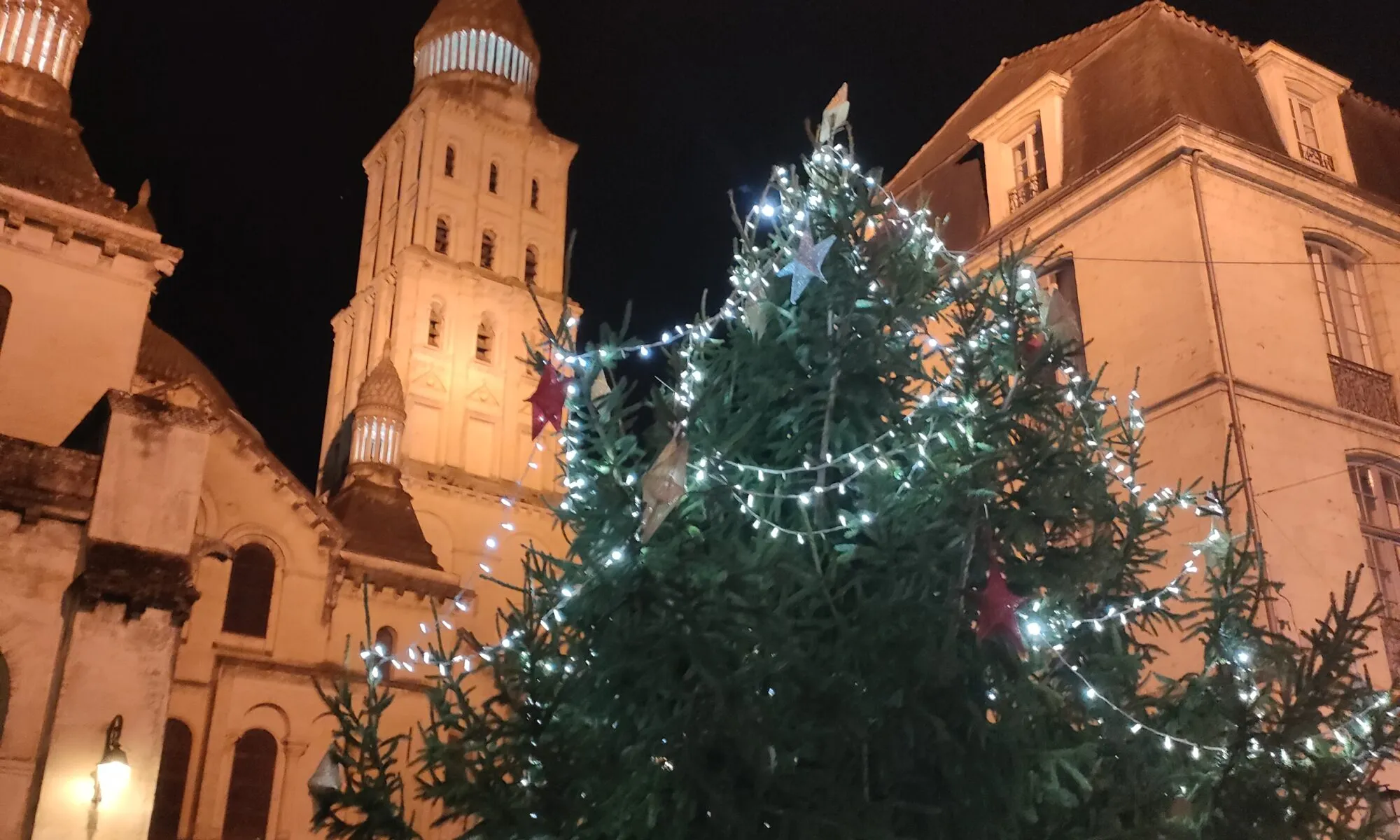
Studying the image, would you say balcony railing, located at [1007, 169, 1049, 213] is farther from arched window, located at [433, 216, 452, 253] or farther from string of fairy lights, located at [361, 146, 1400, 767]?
arched window, located at [433, 216, 452, 253]

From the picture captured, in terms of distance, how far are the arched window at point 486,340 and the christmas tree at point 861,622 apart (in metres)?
33.4

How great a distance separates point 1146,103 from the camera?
1666cm

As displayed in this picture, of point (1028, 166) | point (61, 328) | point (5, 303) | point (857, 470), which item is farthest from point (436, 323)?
point (857, 470)

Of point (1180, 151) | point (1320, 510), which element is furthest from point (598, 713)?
point (1180, 151)

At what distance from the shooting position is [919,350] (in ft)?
23.5

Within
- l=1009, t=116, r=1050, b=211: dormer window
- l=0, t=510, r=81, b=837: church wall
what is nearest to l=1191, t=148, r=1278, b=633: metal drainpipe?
l=1009, t=116, r=1050, b=211: dormer window

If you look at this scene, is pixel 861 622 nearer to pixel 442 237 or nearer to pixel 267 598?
pixel 267 598

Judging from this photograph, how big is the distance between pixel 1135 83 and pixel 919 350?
12.3 m

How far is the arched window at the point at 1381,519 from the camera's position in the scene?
1422 cm

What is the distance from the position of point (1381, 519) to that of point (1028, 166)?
7657 millimetres

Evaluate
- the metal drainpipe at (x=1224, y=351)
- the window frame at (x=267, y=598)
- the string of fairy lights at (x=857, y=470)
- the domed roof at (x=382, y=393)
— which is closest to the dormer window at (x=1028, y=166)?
the metal drainpipe at (x=1224, y=351)

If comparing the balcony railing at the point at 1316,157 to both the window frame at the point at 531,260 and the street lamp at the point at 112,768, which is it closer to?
the street lamp at the point at 112,768

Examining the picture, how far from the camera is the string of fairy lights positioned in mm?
6488

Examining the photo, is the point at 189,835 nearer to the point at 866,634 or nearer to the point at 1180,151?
the point at 866,634
